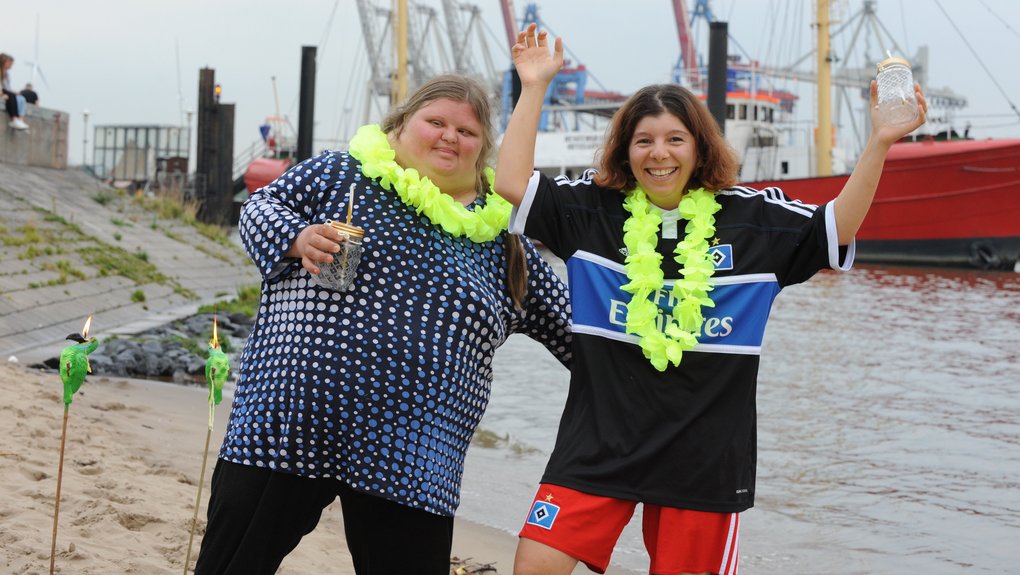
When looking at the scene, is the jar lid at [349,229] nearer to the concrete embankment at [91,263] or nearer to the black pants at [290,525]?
the black pants at [290,525]

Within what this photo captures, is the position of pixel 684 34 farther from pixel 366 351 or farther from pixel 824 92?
pixel 366 351

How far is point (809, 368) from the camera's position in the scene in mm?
13414

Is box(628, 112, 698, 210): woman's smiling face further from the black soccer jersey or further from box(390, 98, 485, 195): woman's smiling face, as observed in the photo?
box(390, 98, 485, 195): woman's smiling face

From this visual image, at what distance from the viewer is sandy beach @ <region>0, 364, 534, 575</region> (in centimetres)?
402

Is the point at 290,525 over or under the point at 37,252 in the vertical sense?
under

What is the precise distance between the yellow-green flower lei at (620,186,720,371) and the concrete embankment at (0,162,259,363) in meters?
6.67

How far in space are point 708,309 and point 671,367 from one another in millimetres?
179

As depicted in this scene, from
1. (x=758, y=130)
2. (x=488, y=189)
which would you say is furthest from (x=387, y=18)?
(x=488, y=189)

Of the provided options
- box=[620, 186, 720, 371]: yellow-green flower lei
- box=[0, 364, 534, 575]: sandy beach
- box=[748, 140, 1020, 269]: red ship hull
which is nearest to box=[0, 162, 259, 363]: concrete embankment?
box=[0, 364, 534, 575]: sandy beach

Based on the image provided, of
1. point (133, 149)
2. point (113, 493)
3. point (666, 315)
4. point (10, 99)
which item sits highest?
point (133, 149)

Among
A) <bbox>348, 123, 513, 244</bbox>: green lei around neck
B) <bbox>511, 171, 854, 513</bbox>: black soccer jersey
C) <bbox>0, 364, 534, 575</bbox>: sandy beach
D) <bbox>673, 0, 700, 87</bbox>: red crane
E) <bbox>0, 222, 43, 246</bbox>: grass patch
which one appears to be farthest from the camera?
<bbox>673, 0, 700, 87</bbox>: red crane

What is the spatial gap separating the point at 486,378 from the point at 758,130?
1310 inches

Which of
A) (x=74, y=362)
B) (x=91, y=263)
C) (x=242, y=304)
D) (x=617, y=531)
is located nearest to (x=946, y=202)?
(x=242, y=304)

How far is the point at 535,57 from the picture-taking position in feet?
10.3
